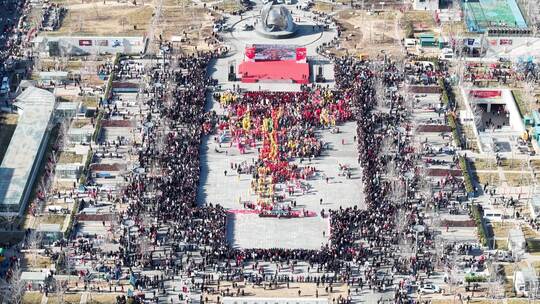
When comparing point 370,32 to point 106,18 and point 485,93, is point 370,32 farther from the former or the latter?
point 106,18

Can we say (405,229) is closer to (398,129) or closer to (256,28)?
(398,129)

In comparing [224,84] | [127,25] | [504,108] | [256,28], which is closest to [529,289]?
[504,108]

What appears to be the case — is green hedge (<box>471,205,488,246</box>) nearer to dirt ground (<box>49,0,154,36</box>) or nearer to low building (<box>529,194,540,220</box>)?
low building (<box>529,194,540,220</box>)

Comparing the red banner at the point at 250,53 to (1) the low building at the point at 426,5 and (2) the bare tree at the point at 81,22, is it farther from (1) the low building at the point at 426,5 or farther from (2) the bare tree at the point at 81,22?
(1) the low building at the point at 426,5

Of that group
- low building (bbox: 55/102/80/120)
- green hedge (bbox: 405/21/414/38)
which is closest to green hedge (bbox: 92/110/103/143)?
A: low building (bbox: 55/102/80/120)

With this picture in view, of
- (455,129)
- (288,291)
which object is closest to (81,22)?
(455,129)

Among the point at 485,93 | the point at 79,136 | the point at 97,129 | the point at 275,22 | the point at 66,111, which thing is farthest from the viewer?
the point at 275,22
